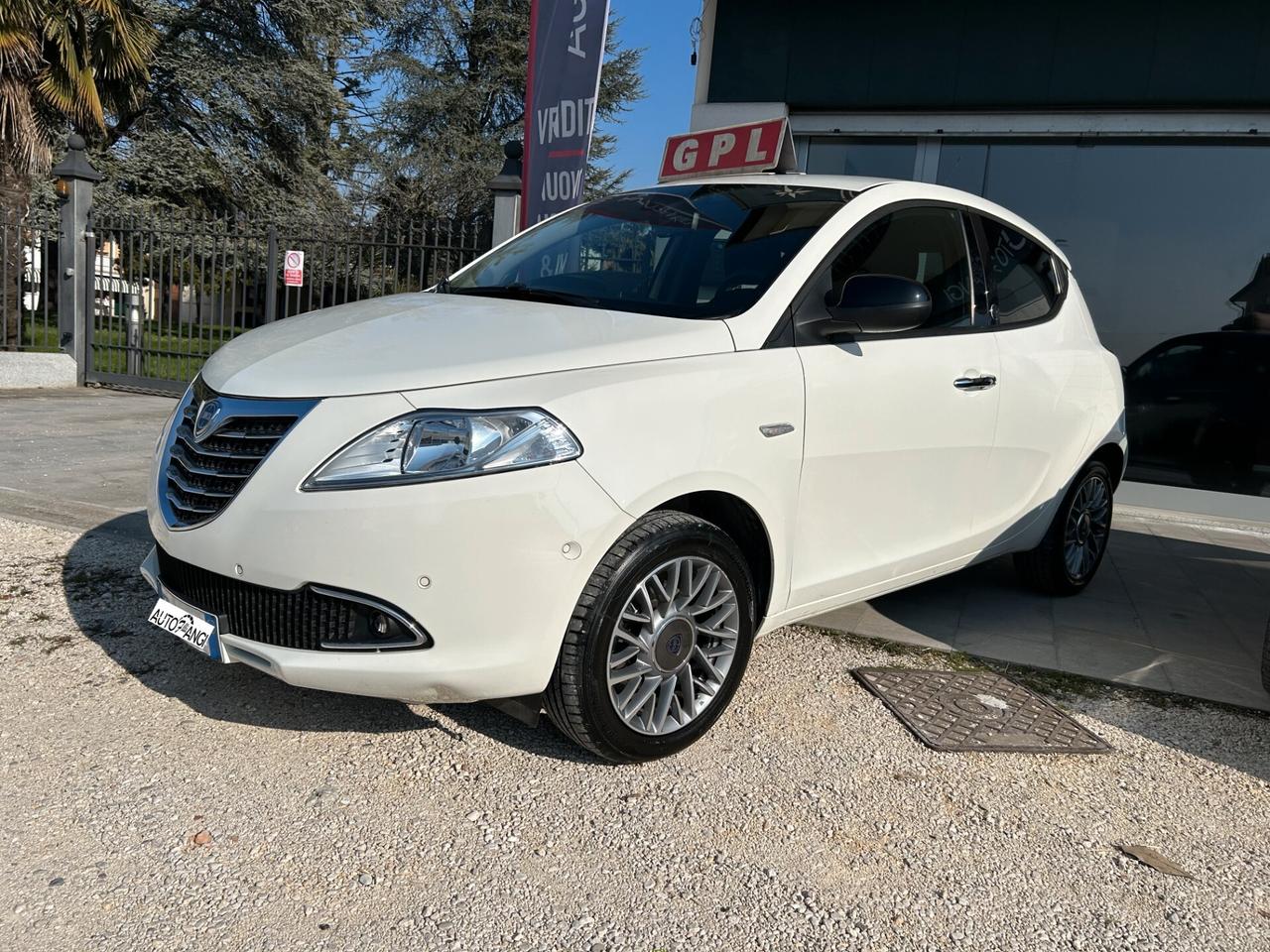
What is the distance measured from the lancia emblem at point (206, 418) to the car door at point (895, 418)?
169 centimetres

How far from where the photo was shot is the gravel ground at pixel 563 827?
219 cm

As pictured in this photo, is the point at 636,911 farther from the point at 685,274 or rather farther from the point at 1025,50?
the point at 1025,50

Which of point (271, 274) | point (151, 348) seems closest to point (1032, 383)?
point (271, 274)

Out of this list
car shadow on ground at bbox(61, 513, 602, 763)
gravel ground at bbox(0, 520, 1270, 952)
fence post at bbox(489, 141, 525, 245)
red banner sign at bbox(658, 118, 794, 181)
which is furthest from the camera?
fence post at bbox(489, 141, 525, 245)

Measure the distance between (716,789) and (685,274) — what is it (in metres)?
1.66

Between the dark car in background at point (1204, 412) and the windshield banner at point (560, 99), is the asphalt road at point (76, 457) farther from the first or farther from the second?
the dark car in background at point (1204, 412)

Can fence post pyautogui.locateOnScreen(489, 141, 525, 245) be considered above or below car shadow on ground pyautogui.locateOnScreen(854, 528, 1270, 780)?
above

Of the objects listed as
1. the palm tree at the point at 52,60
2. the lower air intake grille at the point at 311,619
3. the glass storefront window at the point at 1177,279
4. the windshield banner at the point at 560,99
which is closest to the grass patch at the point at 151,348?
the palm tree at the point at 52,60

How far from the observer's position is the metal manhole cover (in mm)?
3248

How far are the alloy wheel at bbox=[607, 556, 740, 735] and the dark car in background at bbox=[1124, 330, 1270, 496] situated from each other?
656 cm

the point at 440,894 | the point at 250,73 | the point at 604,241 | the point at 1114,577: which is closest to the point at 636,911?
the point at 440,894

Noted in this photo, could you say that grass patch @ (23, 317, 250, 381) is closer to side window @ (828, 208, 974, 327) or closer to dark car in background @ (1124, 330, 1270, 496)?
dark car in background @ (1124, 330, 1270, 496)

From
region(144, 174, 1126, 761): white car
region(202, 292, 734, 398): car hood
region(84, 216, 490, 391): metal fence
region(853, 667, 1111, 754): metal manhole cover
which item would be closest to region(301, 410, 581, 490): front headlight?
region(144, 174, 1126, 761): white car

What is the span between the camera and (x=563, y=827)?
8.41 feet
